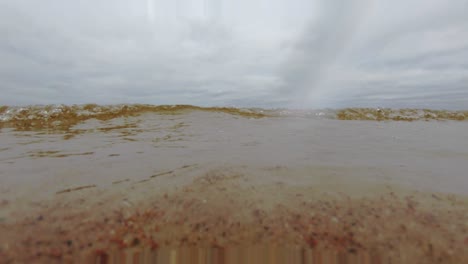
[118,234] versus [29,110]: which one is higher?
[29,110]

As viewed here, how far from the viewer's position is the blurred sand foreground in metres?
1.88

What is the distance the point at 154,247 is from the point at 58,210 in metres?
1.46

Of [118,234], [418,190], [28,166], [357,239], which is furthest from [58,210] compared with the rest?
[418,190]

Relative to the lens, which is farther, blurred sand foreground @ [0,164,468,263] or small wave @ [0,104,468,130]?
small wave @ [0,104,468,130]

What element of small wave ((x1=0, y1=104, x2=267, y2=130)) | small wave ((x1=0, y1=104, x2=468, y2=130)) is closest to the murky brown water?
small wave ((x1=0, y1=104, x2=468, y2=130))

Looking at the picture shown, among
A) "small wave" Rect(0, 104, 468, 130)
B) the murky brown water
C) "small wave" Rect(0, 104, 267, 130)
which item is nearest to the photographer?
the murky brown water

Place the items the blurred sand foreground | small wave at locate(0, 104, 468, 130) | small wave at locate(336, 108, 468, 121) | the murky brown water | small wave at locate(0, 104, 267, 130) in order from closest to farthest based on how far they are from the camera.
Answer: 1. the blurred sand foreground
2. the murky brown water
3. small wave at locate(0, 104, 468, 130)
4. small wave at locate(0, 104, 267, 130)
5. small wave at locate(336, 108, 468, 121)

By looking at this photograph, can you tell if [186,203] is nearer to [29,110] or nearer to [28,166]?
[28,166]

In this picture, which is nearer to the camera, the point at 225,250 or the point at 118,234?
the point at 225,250

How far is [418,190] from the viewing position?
10.2 feet

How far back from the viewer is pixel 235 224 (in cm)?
227

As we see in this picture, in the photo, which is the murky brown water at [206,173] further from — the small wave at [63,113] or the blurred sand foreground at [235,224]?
the small wave at [63,113]

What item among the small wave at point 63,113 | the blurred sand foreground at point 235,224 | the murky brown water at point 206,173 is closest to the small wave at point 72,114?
the small wave at point 63,113

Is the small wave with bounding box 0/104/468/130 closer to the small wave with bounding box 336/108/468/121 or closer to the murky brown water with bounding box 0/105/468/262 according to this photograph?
the small wave with bounding box 336/108/468/121
